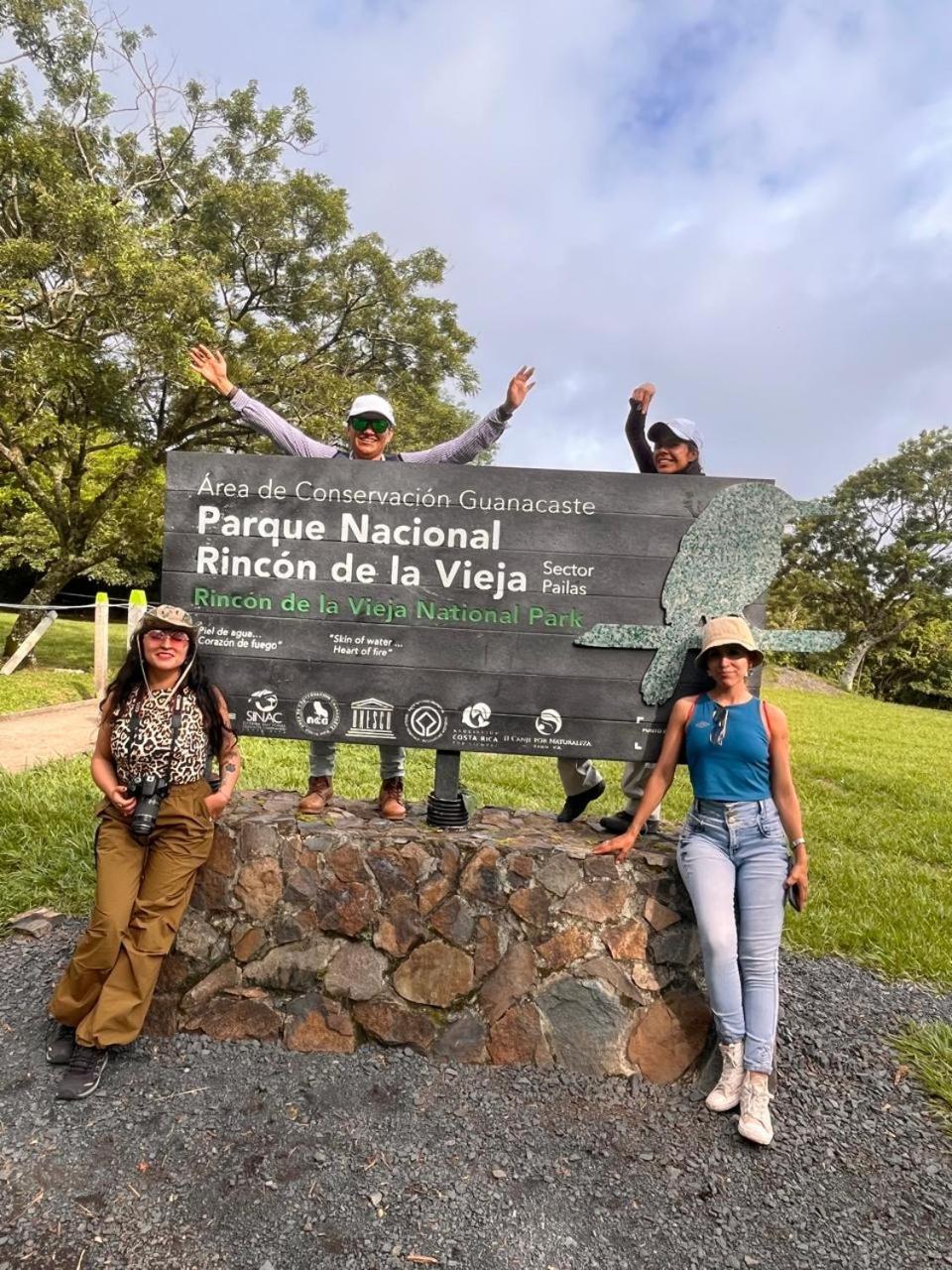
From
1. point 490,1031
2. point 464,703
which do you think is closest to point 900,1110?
point 490,1031

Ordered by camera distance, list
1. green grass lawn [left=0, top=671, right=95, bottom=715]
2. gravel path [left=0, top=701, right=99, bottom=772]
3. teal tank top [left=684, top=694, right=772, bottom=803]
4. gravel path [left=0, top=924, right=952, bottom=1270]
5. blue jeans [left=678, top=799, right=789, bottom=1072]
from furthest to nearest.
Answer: green grass lawn [left=0, top=671, right=95, bottom=715] → gravel path [left=0, top=701, right=99, bottom=772] → teal tank top [left=684, top=694, right=772, bottom=803] → blue jeans [left=678, top=799, right=789, bottom=1072] → gravel path [left=0, top=924, right=952, bottom=1270]

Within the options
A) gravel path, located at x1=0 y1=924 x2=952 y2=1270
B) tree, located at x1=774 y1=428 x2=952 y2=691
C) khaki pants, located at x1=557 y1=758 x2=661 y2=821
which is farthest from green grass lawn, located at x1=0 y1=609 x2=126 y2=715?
tree, located at x1=774 y1=428 x2=952 y2=691

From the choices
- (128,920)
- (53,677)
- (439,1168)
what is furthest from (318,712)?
(53,677)

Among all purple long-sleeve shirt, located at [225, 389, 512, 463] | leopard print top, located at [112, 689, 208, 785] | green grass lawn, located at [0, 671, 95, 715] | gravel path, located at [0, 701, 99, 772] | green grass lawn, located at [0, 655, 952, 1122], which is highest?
purple long-sleeve shirt, located at [225, 389, 512, 463]

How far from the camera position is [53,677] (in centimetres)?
1192

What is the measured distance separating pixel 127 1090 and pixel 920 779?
9.93 meters

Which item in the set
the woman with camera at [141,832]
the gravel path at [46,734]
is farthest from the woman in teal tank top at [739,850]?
the gravel path at [46,734]

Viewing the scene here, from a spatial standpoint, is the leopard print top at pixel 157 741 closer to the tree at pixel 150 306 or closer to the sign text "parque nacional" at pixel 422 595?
the sign text "parque nacional" at pixel 422 595

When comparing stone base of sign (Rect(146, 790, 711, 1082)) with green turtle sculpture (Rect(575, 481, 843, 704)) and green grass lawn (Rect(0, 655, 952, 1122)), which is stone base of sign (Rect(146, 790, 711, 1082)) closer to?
green turtle sculpture (Rect(575, 481, 843, 704))

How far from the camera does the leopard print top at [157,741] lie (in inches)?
114

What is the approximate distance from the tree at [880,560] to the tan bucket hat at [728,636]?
2543 cm

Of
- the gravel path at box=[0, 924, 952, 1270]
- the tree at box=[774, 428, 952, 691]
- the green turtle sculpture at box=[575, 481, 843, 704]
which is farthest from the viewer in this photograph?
the tree at box=[774, 428, 952, 691]

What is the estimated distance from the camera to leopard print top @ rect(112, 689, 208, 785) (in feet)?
9.53

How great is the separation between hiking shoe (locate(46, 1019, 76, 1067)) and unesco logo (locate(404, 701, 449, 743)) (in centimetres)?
177
